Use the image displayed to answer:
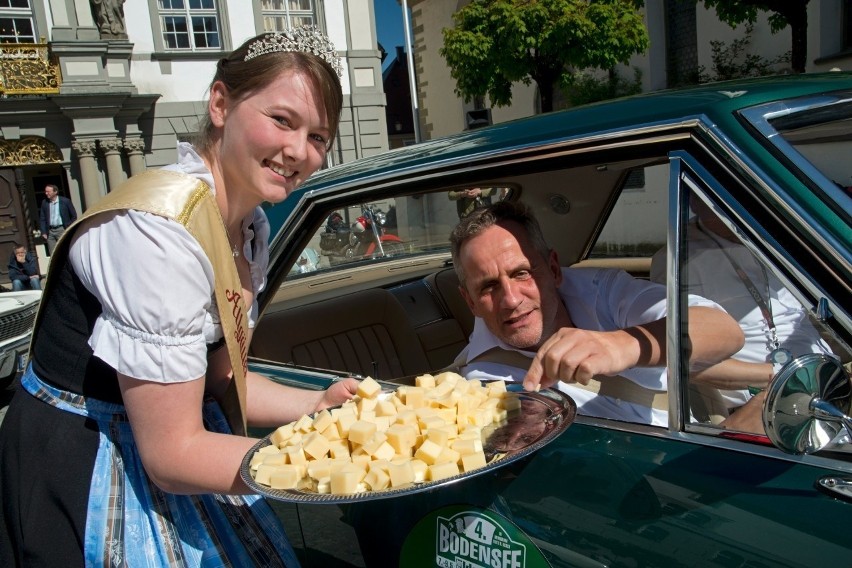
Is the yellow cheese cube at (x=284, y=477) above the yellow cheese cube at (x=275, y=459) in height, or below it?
below

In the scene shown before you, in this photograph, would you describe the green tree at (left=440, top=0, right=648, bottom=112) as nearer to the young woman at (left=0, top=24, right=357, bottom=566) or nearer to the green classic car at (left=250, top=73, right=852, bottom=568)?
the green classic car at (left=250, top=73, right=852, bottom=568)

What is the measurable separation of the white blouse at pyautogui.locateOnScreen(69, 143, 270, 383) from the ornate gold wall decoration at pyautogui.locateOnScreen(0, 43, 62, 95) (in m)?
17.3

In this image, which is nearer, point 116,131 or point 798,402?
point 798,402

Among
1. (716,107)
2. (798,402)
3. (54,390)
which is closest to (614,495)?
(798,402)

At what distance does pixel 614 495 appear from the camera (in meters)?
1.34

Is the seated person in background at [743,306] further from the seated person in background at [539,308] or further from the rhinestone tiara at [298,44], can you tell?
the rhinestone tiara at [298,44]

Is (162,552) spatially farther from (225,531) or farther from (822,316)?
(822,316)

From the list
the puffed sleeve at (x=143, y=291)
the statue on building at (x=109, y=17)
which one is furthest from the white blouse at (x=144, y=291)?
the statue on building at (x=109, y=17)

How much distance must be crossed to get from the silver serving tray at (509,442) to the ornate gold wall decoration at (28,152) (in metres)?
17.9

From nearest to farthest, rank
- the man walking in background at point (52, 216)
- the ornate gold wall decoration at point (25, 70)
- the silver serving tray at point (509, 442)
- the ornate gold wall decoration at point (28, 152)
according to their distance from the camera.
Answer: the silver serving tray at point (509, 442) → the man walking in background at point (52, 216) → the ornate gold wall decoration at point (25, 70) → the ornate gold wall decoration at point (28, 152)

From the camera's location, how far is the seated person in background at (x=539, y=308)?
1688mm

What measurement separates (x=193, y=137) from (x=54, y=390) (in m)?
0.64

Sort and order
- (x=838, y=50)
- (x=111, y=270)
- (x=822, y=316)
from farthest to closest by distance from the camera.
Result: (x=838, y=50)
(x=111, y=270)
(x=822, y=316)

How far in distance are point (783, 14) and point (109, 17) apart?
13819mm
